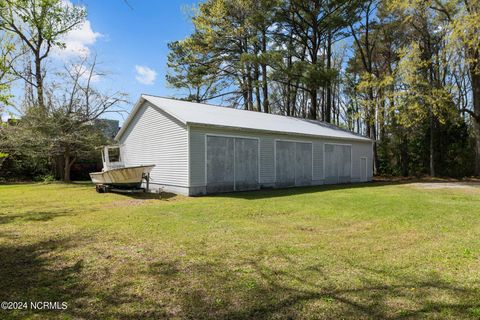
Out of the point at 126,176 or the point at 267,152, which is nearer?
the point at 126,176

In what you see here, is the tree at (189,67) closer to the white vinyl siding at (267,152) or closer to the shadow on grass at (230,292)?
the white vinyl siding at (267,152)

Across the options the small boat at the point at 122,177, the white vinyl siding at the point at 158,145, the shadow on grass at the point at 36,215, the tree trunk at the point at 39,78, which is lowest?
the shadow on grass at the point at 36,215

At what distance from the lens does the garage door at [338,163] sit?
756 inches

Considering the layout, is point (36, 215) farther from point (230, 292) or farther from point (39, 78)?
point (39, 78)

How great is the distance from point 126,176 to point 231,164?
4.31 meters

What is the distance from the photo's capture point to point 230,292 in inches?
148

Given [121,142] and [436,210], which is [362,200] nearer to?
[436,210]

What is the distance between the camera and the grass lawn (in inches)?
134

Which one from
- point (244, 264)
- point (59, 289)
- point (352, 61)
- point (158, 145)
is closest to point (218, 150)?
point (158, 145)

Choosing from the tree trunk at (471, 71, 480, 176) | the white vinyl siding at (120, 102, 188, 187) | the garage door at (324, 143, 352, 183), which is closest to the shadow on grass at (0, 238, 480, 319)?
the white vinyl siding at (120, 102, 188, 187)

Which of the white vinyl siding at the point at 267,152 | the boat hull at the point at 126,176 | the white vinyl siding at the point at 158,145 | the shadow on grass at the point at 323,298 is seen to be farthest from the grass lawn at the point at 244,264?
the white vinyl siding at the point at 158,145

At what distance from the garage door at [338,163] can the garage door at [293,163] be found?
66.3 inches

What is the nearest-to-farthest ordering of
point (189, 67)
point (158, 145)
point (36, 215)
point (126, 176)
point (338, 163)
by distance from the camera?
point (36, 215) < point (126, 176) < point (158, 145) < point (338, 163) < point (189, 67)

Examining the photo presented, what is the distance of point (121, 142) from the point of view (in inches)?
729
